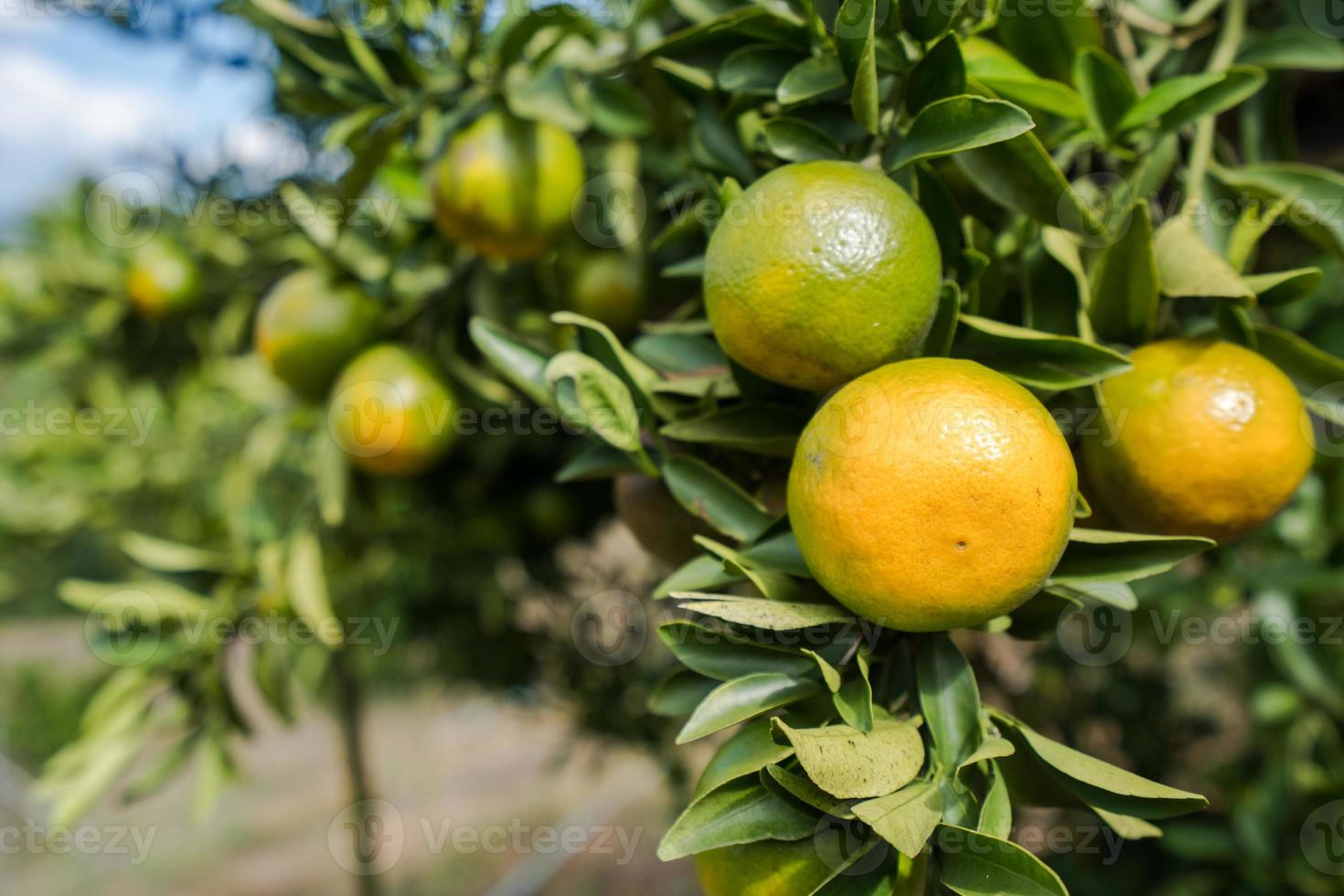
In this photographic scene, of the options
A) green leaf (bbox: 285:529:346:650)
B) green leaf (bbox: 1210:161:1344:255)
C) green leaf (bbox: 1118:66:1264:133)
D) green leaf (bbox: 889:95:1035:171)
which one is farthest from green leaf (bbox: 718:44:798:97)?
green leaf (bbox: 285:529:346:650)

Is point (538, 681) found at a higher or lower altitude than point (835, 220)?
lower

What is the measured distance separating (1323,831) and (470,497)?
1.11 meters

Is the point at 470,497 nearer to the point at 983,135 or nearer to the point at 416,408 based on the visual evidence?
the point at 416,408

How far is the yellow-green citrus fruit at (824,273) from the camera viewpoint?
1.42 ft

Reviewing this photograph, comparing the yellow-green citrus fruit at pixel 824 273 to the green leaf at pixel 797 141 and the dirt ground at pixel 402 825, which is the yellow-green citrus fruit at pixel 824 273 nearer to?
the green leaf at pixel 797 141

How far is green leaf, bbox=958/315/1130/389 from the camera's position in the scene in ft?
1.47

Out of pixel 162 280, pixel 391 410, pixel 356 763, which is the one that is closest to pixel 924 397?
pixel 391 410

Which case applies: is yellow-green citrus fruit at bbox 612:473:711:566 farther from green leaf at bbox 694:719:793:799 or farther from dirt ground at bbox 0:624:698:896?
dirt ground at bbox 0:624:698:896

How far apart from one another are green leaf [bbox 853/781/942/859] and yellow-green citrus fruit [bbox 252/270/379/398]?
65 cm

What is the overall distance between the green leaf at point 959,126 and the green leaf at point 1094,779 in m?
0.27

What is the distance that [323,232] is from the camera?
84cm

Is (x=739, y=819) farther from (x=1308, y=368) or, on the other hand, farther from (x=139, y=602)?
(x=139, y=602)

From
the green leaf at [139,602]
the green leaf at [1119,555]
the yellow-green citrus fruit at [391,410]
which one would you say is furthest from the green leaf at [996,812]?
the green leaf at [139,602]

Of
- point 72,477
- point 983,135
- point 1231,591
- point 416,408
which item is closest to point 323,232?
point 416,408
